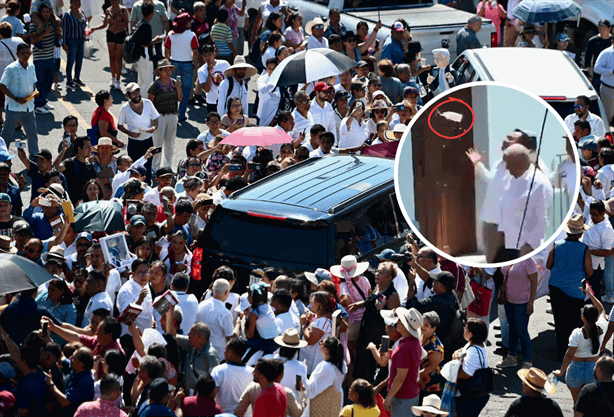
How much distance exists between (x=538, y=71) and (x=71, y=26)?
332 inches

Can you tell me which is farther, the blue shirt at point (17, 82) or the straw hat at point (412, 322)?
the blue shirt at point (17, 82)

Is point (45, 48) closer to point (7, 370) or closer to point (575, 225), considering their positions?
point (575, 225)

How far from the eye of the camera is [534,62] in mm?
14164

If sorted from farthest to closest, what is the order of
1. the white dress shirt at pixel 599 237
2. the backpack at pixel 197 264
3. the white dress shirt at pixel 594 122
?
the white dress shirt at pixel 594 122, the white dress shirt at pixel 599 237, the backpack at pixel 197 264

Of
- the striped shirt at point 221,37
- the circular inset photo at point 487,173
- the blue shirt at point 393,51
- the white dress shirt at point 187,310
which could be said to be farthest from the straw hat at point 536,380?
the striped shirt at point 221,37

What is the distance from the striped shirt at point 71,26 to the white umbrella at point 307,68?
519 cm

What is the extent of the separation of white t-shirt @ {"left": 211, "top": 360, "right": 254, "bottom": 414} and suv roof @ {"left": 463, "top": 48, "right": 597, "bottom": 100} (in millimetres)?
7919

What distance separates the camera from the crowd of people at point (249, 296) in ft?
22.7

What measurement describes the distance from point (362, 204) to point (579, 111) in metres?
5.10

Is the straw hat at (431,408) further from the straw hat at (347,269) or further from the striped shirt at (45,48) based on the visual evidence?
the striped shirt at (45,48)

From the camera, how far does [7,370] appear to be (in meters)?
6.98

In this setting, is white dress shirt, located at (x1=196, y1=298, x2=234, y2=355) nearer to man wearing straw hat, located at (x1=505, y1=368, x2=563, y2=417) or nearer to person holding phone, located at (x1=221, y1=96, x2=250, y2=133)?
man wearing straw hat, located at (x1=505, y1=368, x2=563, y2=417)

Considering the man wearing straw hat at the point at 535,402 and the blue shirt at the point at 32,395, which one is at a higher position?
the blue shirt at the point at 32,395

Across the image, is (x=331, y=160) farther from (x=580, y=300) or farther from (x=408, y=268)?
(x=580, y=300)
